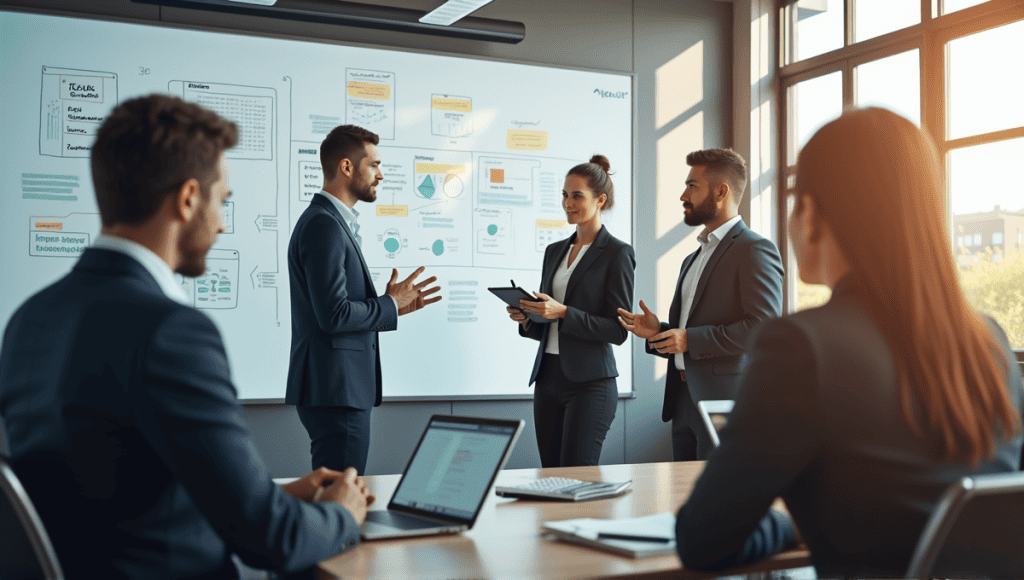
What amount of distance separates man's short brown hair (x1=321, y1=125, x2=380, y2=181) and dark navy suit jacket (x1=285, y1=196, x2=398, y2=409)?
6.4 inches

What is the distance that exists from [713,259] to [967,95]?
90.1 inches

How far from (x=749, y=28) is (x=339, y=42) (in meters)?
2.73

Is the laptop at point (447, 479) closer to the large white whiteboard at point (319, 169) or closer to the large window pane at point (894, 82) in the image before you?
the large white whiteboard at point (319, 169)

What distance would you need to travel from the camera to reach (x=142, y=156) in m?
1.30

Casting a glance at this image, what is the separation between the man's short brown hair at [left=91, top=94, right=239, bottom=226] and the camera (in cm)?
130

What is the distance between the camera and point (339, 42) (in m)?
4.72

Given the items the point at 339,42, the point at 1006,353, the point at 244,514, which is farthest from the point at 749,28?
the point at 244,514

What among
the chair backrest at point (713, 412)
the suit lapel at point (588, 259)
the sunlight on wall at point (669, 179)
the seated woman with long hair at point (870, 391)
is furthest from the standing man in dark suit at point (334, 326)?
the sunlight on wall at point (669, 179)

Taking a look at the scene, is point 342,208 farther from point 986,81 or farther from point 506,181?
point 986,81

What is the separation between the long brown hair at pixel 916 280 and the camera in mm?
1072

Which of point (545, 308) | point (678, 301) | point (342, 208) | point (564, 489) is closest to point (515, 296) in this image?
point (545, 308)

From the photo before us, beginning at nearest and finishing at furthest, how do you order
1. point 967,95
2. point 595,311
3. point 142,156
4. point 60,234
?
point 142,156, point 595,311, point 60,234, point 967,95

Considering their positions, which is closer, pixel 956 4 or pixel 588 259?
pixel 588 259

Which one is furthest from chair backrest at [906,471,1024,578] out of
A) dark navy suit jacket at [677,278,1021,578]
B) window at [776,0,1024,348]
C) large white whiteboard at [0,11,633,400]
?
large white whiteboard at [0,11,633,400]
